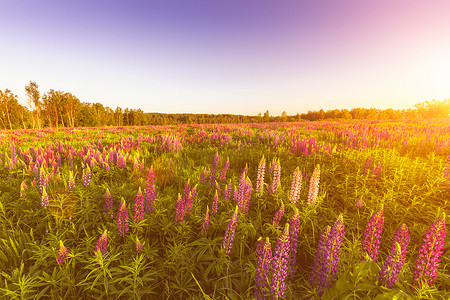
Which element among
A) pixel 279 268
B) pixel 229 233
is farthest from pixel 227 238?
pixel 279 268

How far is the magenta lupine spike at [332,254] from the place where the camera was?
5.81ft

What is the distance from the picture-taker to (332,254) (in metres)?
1.79

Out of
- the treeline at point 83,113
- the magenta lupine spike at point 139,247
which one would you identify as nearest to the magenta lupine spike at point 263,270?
the magenta lupine spike at point 139,247

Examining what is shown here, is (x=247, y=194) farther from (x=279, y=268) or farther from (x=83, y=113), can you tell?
(x=83, y=113)

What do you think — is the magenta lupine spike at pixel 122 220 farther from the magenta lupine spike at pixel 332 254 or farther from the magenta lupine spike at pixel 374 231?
the magenta lupine spike at pixel 374 231

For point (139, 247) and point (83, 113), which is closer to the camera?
point (139, 247)

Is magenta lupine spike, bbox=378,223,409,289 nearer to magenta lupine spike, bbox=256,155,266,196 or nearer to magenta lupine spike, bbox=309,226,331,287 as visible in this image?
magenta lupine spike, bbox=309,226,331,287

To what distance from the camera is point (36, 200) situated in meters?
3.55

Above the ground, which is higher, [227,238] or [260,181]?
[260,181]

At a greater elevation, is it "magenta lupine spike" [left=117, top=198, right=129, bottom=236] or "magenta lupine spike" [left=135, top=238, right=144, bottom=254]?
"magenta lupine spike" [left=117, top=198, right=129, bottom=236]

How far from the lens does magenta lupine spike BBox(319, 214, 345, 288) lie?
1.77 meters

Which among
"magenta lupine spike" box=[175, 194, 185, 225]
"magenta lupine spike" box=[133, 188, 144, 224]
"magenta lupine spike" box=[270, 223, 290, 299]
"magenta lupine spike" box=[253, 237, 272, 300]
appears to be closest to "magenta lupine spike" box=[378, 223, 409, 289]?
"magenta lupine spike" box=[270, 223, 290, 299]

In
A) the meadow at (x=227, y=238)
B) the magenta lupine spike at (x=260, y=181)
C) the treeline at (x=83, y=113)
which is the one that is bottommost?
the meadow at (x=227, y=238)

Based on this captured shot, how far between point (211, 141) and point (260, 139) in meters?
2.79
